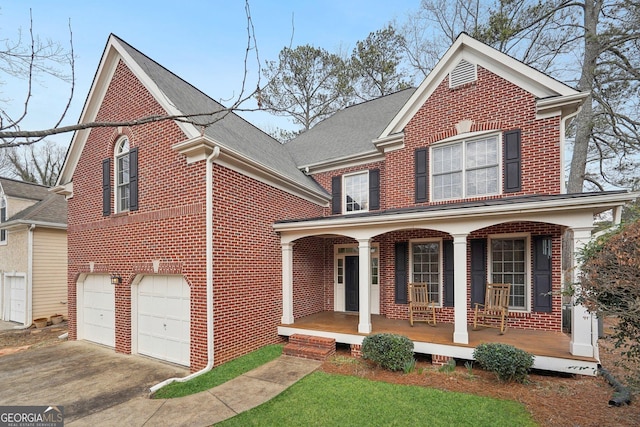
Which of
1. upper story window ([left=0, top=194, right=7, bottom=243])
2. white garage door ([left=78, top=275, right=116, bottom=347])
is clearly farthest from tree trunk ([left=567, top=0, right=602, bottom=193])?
upper story window ([left=0, top=194, right=7, bottom=243])

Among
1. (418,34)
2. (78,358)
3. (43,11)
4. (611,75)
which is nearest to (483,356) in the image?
(43,11)

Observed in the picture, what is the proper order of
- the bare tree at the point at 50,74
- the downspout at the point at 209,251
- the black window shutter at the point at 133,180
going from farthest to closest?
the black window shutter at the point at 133,180 → the downspout at the point at 209,251 → the bare tree at the point at 50,74

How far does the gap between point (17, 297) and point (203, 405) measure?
14018 mm

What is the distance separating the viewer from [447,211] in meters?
6.35

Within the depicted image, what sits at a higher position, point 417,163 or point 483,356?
point 417,163

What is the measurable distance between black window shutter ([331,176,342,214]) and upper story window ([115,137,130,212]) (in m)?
6.35

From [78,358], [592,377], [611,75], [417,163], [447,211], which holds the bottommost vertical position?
[78,358]

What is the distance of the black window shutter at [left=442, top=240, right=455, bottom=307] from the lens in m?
8.23

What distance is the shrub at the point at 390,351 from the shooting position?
19.7 ft

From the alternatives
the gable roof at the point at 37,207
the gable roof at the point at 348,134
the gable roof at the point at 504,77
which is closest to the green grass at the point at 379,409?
the gable roof at the point at 504,77

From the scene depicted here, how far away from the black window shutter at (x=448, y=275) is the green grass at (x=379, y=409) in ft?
11.5

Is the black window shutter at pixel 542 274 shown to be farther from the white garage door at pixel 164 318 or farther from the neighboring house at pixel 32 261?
the neighboring house at pixel 32 261

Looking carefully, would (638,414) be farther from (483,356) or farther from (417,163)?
(417,163)

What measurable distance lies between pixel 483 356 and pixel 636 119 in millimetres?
14616
